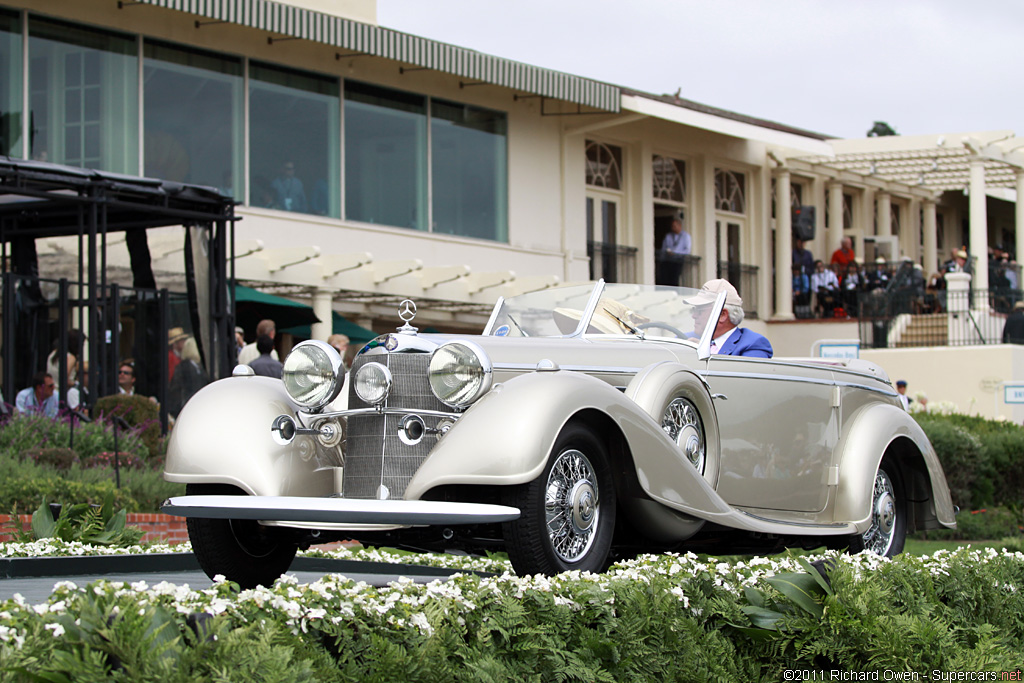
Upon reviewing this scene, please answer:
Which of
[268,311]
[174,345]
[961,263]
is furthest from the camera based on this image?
[961,263]

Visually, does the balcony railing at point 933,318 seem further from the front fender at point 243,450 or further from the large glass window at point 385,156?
the front fender at point 243,450

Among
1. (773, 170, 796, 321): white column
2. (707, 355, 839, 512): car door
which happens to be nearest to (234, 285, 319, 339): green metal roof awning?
(707, 355, 839, 512): car door

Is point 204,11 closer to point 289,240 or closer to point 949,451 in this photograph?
point 289,240

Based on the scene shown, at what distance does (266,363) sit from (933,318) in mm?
19432

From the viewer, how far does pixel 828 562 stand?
5.66 meters

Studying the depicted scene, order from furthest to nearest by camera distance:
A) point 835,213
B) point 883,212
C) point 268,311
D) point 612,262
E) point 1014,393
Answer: point 883,212, point 835,213, point 612,262, point 268,311, point 1014,393

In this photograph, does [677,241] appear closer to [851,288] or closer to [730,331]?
[851,288]

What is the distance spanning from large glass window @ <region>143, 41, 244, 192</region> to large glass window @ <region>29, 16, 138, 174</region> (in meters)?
0.34

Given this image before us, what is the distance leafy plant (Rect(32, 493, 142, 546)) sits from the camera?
315 inches

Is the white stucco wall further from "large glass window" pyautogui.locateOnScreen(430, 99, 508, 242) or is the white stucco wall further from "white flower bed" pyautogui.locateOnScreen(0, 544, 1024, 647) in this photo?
"white flower bed" pyautogui.locateOnScreen(0, 544, 1024, 647)

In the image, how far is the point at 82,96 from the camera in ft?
59.4

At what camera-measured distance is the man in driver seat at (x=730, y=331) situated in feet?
24.9

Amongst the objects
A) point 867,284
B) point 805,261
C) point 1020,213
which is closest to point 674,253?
point 805,261

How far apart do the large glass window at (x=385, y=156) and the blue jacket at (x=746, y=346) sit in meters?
14.3
